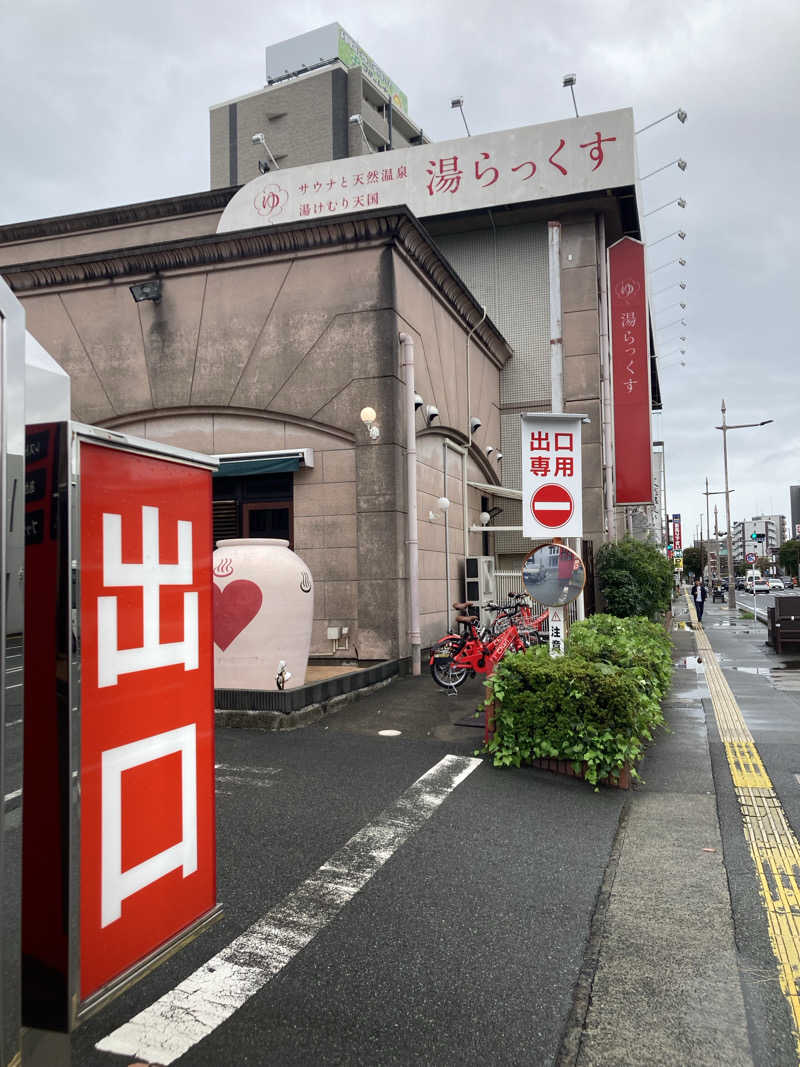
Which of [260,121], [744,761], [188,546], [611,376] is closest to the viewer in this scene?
[188,546]

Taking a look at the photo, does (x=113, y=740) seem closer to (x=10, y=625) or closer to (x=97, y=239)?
(x=10, y=625)

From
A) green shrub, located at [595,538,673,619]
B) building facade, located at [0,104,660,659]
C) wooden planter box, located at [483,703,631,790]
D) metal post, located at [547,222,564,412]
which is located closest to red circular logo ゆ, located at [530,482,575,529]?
wooden planter box, located at [483,703,631,790]

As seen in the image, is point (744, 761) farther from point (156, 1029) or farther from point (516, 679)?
point (156, 1029)

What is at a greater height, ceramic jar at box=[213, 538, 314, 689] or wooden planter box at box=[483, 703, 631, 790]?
ceramic jar at box=[213, 538, 314, 689]

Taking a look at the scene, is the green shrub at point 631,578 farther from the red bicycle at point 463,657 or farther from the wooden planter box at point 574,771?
the wooden planter box at point 574,771

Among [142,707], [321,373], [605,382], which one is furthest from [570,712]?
[605,382]

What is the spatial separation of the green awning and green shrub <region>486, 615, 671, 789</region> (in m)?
6.33

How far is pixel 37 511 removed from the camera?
217 cm

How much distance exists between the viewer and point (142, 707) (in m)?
2.59

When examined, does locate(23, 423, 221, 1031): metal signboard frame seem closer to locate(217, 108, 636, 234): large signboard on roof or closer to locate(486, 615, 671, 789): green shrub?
locate(486, 615, 671, 789): green shrub

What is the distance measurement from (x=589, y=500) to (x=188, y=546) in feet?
57.1

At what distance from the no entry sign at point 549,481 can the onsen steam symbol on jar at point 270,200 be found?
1597 cm

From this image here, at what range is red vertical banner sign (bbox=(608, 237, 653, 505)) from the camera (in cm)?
2156

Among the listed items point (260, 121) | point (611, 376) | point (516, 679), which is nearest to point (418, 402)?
point (516, 679)
